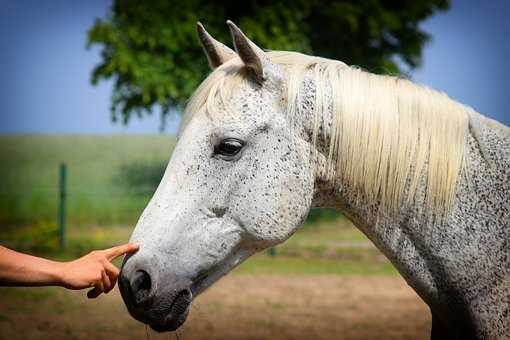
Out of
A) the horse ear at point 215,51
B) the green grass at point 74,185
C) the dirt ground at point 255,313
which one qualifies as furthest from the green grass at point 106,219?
the horse ear at point 215,51

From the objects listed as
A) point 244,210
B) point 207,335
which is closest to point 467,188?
point 244,210

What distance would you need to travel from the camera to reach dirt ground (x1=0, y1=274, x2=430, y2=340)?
6387 mm

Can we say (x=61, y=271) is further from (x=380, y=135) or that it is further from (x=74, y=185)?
(x=74, y=185)

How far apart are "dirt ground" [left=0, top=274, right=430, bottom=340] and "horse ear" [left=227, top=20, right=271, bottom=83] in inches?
135

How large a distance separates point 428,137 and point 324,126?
0.35 m

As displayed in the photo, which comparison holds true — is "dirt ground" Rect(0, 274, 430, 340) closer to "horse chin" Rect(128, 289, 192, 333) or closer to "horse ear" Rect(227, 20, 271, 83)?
"horse chin" Rect(128, 289, 192, 333)

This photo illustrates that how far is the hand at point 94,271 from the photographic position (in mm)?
1999

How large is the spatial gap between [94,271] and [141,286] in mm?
171

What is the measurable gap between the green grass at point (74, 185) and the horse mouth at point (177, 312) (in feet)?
38.2

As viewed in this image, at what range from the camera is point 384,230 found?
2.16m

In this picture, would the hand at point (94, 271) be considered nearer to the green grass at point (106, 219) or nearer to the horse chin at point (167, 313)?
the horse chin at point (167, 313)

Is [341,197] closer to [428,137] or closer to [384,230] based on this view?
[384,230]

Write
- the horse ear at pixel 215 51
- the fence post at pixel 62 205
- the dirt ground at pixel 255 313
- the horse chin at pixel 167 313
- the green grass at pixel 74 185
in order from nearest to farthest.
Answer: the horse chin at pixel 167 313
the horse ear at pixel 215 51
the dirt ground at pixel 255 313
the fence post at pixel 62 205
the green grass at pixel 74 185

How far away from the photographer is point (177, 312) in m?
2.06
